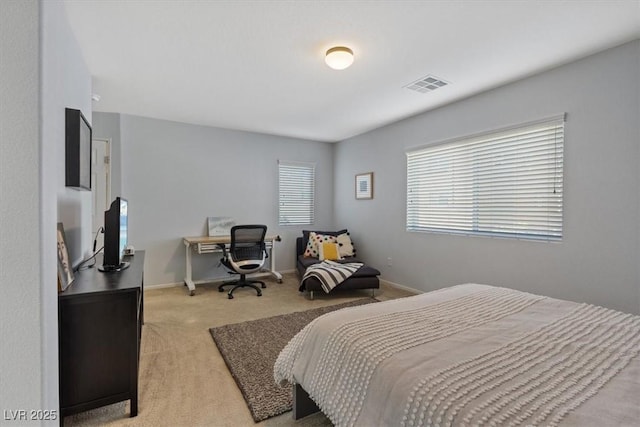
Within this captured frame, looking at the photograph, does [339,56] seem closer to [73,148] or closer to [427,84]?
[427,84]

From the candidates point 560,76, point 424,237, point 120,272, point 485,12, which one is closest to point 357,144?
point 424,237

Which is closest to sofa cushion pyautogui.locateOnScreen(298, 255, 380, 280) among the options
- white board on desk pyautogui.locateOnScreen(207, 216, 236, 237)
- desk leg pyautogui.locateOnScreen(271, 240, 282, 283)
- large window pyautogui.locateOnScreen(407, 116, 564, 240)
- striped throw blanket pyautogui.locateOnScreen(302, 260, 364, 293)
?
striped throw blanket pyautogui.locateOnScreen(302, 260, 364, 293)

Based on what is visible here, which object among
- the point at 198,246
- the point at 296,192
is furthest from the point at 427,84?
the point at 198,246

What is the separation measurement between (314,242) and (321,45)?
121 inches

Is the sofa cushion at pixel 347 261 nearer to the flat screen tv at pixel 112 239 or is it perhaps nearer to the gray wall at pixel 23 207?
the flat screen tv at pixel 112 239

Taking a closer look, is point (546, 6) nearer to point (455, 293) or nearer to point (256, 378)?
point (455, 293)

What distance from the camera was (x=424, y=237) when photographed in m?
3.83

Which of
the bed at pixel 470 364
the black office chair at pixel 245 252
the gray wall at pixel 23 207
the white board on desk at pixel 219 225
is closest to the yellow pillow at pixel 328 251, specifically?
the black office chair at pixel 245 252

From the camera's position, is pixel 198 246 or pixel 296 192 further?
pixel 296 192

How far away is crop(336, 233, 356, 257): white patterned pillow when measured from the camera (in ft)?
15.7

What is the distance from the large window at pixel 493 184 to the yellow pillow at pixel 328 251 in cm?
122

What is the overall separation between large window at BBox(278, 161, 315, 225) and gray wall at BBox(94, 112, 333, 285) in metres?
0.11

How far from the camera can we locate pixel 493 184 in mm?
3074

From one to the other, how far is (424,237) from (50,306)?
11.9ft
